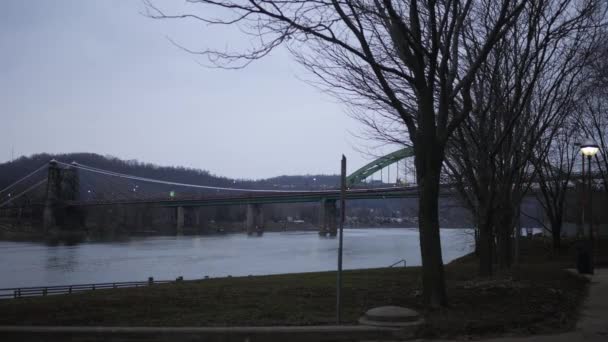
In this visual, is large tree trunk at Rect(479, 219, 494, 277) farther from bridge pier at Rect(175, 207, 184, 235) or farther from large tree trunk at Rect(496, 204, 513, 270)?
bridge pier at Rect(175, 207, 184, 235)

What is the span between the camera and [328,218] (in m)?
68.8

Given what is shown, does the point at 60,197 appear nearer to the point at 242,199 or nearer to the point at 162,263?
the point at 242,199

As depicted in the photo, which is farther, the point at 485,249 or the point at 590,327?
the point at 485,249

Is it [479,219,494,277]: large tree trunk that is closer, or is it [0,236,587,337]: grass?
[0,236,587,337]: grass

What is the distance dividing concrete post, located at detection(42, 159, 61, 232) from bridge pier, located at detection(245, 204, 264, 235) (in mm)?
23272

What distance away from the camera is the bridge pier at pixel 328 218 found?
66.2 m

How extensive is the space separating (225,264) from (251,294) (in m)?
27.0

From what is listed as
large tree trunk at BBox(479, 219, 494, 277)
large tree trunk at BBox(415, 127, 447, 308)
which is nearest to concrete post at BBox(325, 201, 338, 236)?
large tree trunk at BBox(479, 219, 494, 277)

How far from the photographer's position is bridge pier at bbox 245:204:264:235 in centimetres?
7538

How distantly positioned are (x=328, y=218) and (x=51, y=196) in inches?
1323

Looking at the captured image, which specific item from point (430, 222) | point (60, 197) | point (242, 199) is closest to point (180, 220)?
point (242, 199)

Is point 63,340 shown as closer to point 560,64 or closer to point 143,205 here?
point 560,64

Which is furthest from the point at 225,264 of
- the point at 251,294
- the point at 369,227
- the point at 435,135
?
the point at 369,227

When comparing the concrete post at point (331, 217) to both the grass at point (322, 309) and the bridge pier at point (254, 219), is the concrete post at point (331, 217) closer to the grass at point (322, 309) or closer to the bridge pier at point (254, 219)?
the bridge pier at point (254, 219)
